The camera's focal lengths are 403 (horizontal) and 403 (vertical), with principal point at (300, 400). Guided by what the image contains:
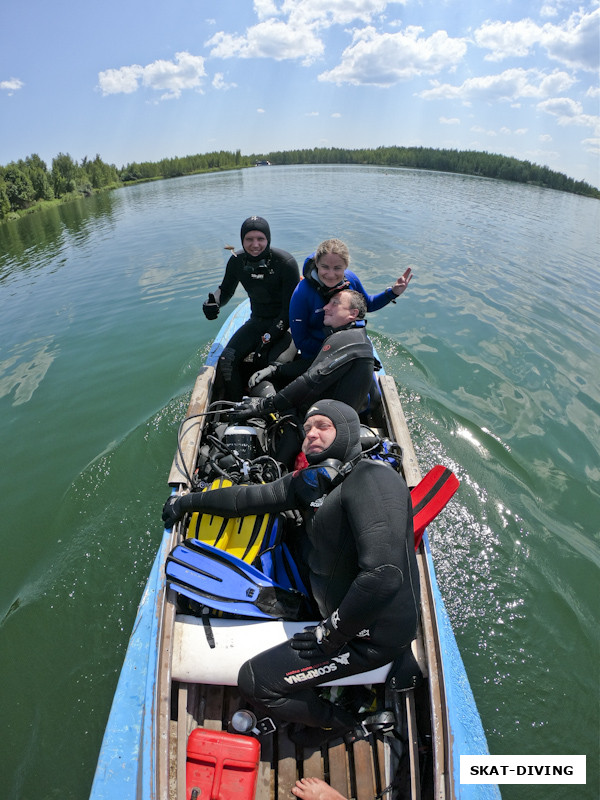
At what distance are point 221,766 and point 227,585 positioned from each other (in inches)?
32.9

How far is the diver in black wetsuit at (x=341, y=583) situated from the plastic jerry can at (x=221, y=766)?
Result: 19 cm

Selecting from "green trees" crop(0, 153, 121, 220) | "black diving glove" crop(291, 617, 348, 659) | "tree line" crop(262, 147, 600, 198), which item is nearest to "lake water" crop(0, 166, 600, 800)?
"black diving glove" crop(291, 617, 348, 659)

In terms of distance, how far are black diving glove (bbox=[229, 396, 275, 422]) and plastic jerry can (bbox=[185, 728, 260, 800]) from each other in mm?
2116

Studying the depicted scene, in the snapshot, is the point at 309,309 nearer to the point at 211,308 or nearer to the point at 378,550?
the point at 211,308

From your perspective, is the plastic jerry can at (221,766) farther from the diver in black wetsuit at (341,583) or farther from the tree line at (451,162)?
the tree line at (451,162)

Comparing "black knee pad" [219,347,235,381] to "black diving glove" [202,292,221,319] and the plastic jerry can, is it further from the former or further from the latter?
the plastic jerry can

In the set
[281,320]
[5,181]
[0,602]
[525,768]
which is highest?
[5,181]

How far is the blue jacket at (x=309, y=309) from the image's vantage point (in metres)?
3.71

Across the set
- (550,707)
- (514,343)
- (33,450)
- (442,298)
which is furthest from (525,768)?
(442,298)

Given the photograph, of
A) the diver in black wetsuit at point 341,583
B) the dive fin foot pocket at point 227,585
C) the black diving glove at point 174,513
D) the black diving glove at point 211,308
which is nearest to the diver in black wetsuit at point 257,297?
the black diving glove at point 211,308

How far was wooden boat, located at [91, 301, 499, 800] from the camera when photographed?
1.97 meters

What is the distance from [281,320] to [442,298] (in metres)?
6.68

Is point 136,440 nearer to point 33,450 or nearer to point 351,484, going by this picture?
point 33,450

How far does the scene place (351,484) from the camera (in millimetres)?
2014
